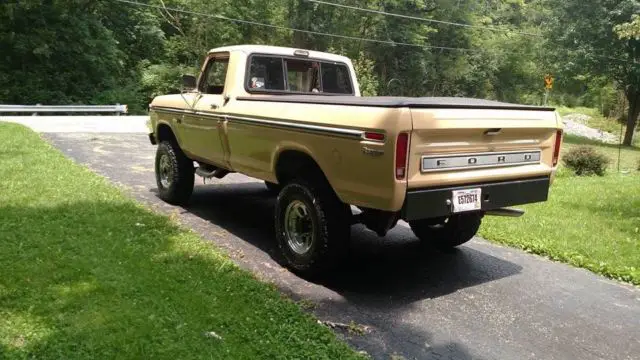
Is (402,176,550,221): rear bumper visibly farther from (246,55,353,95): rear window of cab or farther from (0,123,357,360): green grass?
(246,55,353,95): rear window of cab

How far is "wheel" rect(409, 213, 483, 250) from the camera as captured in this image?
5.50 m

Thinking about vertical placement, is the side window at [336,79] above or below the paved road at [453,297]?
above

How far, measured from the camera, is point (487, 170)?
436 cm

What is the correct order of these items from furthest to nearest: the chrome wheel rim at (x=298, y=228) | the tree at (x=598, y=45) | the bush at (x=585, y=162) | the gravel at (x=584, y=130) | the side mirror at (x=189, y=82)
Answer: the gravel at (x=584, y=130), the tree at (x=598, y=45), the bush at (x=585, y=162), the side mirror at (x=189, y=82), the chrome wheel rim at (x=298, y=228)

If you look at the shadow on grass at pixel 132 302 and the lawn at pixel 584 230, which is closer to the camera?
the shadow on grass at pixel 132 302

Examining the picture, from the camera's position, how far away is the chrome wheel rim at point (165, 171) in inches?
274

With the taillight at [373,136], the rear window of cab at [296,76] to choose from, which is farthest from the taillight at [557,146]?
the rear window of cab at [296,76]

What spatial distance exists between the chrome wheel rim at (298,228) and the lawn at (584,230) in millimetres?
2665

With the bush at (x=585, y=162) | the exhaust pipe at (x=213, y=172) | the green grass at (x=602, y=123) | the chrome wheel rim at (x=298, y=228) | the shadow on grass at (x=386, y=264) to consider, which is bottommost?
the green grass at (x=602, y=123)

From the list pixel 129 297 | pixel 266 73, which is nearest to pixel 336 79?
pixel 266 73


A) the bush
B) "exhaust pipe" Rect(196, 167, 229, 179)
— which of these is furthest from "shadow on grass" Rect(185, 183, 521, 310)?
the bush

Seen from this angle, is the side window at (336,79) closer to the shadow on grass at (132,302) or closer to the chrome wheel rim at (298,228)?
the chrome wheel rim at (298,228)

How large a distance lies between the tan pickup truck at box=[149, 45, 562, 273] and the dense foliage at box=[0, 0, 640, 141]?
17427 mm

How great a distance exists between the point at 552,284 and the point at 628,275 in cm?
86
